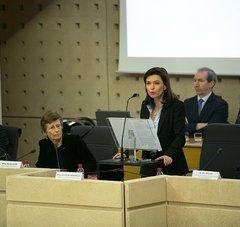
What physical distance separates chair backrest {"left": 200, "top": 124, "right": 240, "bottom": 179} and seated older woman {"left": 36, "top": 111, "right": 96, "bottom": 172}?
943mm

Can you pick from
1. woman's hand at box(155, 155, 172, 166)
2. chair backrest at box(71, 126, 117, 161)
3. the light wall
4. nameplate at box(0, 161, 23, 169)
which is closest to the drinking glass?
chair backrest at box(71, 126, 117, 161)

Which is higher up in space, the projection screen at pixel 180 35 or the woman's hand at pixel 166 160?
the projection screen at pixel 180 35

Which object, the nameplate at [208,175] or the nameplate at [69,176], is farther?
the nameplate at [69,176]

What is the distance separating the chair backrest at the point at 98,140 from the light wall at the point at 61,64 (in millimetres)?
2733

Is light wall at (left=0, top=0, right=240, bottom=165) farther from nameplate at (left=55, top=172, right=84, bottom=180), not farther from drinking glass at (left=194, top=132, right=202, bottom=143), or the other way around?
nameplate at (left=55, top=172, right=84, bottom=180)

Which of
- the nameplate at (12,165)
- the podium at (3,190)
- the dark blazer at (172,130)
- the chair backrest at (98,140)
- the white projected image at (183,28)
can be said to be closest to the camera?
the podium at (3,190)

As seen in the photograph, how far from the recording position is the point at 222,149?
6004 millimetres

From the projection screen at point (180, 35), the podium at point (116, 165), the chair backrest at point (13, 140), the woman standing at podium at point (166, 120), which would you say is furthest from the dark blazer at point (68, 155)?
the projection screen at point (180, 35)

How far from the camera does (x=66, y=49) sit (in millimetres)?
9578

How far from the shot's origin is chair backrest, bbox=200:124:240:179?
6000mm

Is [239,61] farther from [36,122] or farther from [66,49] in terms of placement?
[36,122]

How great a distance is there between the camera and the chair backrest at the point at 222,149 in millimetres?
6000

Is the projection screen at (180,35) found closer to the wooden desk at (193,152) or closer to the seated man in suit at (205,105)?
the seated man in suit at (205,105)

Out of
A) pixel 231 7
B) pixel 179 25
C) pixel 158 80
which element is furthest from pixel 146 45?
pixel 158 80
